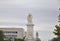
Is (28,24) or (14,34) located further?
(14,34)

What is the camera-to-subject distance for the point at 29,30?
132m

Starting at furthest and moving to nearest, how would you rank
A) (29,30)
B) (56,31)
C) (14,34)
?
(14,34) → (29,30) → (56,31)

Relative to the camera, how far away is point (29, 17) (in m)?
135

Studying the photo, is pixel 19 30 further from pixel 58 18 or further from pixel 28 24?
pixel 58 18

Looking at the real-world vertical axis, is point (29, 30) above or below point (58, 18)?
below

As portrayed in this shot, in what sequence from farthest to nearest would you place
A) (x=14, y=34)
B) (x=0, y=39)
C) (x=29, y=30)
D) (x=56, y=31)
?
(x=14, y=34) < (x=29, y=30) < (x=0, y=39) < (x=56, y=31)

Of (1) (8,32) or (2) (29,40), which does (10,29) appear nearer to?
(1) (8,32)

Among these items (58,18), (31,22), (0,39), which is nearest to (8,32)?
(31,22)

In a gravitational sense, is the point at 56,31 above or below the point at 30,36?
above

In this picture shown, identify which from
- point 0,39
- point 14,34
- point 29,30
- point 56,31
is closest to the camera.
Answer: point 56,31

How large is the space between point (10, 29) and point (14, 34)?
3.50 metres

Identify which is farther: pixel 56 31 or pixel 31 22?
pixel 31 22

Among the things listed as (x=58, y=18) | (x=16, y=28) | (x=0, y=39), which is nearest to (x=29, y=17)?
(x=16, y=28)

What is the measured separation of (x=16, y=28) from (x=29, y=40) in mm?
24043
